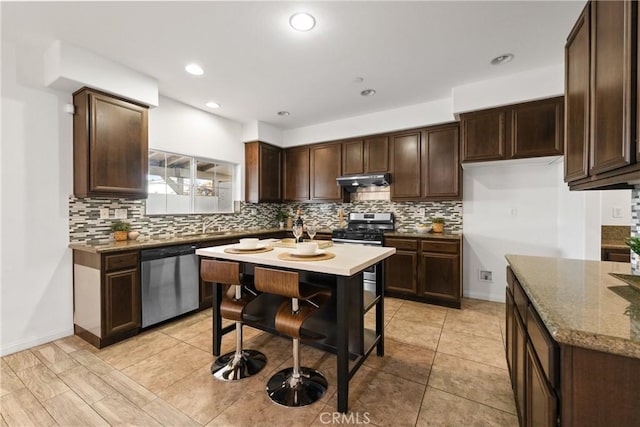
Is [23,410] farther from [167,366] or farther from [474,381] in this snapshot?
[474,381]

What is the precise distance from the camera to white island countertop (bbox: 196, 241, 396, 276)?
160 centimetres

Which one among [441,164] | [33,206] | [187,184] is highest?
[441,164]

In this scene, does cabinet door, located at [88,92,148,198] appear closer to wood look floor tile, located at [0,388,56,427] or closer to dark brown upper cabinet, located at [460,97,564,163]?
wood look floor tile, located at [0,388,56,427]

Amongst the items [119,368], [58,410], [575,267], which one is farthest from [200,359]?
[575,267]

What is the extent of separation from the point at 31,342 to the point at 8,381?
627 mm

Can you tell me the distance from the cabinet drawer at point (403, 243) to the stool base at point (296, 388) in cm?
211

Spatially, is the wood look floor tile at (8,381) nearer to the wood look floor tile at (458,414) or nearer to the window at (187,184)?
the window at (187,184)

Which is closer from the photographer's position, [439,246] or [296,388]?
[296,388]

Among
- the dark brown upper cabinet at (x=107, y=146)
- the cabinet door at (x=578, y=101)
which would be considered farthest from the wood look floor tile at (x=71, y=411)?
the cabinet door at (x=578, y=101)

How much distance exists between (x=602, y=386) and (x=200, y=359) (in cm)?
246

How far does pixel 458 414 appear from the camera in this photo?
1653mm

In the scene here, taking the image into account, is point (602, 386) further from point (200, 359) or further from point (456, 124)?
point (456, 124)

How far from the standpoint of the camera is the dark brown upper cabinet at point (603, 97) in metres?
0.99

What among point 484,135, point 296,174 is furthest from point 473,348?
point 296,174
